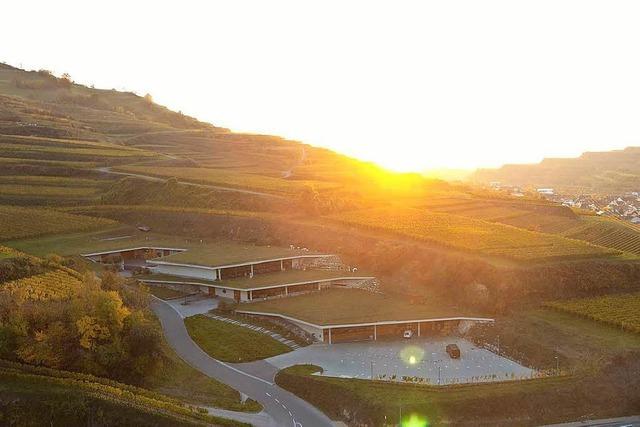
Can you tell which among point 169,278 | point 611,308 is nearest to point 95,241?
point 169,278

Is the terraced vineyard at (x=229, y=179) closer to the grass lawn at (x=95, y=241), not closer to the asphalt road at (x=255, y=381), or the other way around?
the grass lawn at (x=95, y=241)

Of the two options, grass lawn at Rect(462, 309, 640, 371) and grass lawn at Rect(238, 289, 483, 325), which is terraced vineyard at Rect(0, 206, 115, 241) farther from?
grass lawn at Rect(462, 309, 640, 371)

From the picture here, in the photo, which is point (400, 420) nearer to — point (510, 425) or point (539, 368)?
point (510, 425)

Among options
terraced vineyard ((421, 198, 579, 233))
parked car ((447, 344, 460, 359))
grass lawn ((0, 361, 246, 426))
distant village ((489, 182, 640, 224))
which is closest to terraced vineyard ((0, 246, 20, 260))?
grass lawn ((0, 361, 246, 426))

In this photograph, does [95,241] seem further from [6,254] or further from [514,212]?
[514,212]

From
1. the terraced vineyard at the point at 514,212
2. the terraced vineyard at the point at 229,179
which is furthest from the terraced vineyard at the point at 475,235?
the terraced vineyard at the point at 229,179
